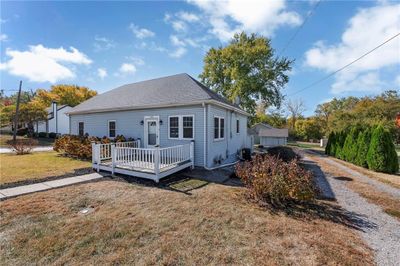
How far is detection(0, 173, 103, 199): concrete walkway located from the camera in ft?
18.8

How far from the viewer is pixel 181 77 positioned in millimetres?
13117

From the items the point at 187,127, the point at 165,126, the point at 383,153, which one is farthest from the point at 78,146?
the point at 383,153

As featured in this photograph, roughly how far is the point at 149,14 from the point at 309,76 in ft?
54.7

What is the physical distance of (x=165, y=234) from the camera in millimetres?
3752

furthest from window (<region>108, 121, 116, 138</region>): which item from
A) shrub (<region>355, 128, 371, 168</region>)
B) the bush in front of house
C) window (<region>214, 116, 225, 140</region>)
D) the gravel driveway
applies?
shrub (<region>355, 128, 371, 168</region>)

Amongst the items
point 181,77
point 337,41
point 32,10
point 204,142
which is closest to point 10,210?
point 204,142

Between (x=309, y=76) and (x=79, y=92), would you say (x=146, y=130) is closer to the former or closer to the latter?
(x=309, y=76)

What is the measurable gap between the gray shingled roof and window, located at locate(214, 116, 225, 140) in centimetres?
103

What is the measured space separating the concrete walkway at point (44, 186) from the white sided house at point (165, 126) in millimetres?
1006

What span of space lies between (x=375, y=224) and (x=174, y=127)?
8178 mm

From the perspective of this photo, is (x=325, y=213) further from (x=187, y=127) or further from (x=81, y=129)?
(x=81, y=129)

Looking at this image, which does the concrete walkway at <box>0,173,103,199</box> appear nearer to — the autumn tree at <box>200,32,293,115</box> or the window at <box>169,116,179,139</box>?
the window at <box>169,116,179,139</box>

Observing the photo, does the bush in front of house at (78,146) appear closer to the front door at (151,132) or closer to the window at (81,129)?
the window at (81,129)

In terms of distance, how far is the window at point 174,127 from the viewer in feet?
33.7
